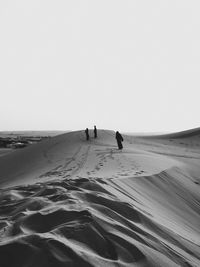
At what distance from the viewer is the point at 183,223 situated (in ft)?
16.5

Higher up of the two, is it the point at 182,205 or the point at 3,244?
the point at 3,244

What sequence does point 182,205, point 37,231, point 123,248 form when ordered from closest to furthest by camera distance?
point 123,248 < point 37,231 < point 182,205

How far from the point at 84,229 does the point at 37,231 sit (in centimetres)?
53

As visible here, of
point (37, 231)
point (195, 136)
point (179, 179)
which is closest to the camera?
point (37, 231)

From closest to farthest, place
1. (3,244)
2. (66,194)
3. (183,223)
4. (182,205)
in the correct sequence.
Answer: (3,244) → (66,194) → (183,223) → (182,205)

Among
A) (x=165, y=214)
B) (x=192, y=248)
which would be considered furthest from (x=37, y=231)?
(x=165, y=214)

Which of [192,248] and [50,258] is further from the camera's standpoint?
[192,248]

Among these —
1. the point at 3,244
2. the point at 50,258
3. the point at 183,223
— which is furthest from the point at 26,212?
the point at 183,223

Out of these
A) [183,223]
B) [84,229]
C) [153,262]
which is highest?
[84,229]

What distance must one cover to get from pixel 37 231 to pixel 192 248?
77.1 inches

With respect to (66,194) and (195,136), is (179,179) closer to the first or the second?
(66,194)

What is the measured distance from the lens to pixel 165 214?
508 centimetres

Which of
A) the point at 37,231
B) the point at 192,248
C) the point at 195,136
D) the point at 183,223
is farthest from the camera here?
the point at 195,136

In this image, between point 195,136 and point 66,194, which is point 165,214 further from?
point 195,136
